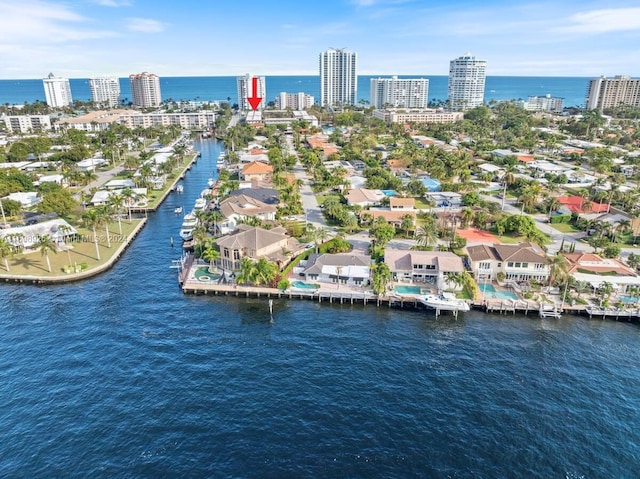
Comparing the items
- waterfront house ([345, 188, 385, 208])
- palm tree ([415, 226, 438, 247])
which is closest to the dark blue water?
palm tree ([415, 226, 438, 247])

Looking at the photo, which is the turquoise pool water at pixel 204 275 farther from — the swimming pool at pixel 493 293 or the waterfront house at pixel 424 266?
the swimming pool at pixel 493 293

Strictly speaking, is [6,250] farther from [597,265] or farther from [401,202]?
[597,265]

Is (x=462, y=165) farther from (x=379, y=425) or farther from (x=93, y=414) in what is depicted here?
(x=93, y=414)

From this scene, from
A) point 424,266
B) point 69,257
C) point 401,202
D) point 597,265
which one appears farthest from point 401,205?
point 69,257

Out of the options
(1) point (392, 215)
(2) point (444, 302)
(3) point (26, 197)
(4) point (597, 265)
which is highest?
(3) point (26, 197)

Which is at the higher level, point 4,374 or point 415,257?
point 415,257

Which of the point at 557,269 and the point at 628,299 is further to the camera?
the point at 557,269

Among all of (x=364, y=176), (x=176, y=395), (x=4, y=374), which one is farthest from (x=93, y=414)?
(x=364, y=176)
